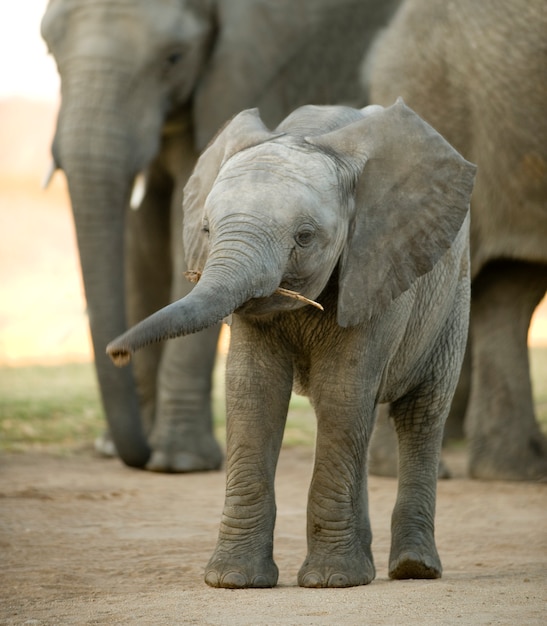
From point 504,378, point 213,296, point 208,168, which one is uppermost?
point 208,168

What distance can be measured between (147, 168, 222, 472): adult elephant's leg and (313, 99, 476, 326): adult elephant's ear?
3189 millimetres

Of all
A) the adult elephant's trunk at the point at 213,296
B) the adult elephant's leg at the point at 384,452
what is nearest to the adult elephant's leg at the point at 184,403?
the adult elephant's leg at the point at 384,452

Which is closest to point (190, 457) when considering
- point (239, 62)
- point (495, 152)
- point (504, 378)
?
point (504, 378)

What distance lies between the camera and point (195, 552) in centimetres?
537

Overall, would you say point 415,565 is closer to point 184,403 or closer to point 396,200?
point 396,200

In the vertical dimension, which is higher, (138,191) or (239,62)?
(239,62)

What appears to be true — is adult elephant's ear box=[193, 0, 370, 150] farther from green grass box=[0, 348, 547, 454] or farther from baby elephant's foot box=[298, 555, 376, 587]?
baby elephant's foot box=[298, 555, 376, 587]

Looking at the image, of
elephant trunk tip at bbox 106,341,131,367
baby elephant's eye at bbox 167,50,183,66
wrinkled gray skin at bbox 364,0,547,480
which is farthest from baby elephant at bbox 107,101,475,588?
baby elephant's eye at bbox 167,50,183,66

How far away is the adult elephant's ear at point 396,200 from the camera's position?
4.46 m

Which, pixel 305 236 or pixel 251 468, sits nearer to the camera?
pixel 305 236

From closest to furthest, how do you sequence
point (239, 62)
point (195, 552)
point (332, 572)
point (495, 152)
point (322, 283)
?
1. point (322, 283)
2. point (332, 572)
3. point (195, 552)
4. point (495, 152)
5. point (239, 62)

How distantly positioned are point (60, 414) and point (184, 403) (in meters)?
1.94

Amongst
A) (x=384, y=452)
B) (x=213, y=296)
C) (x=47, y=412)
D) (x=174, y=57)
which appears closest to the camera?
(x=213, y=296)

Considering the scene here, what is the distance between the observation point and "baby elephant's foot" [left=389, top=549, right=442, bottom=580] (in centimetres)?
476
